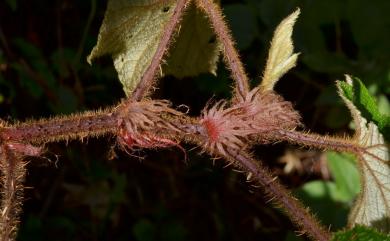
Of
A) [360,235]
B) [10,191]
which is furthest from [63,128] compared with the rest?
[360,235]

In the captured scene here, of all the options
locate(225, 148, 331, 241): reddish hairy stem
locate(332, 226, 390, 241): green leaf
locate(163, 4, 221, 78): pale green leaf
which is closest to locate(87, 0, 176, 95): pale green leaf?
locate(163, 4, 221, 78): pale green leaf

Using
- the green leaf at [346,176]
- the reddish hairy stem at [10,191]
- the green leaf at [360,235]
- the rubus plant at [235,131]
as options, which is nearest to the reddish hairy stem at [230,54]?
the rubus plant at [235,131]

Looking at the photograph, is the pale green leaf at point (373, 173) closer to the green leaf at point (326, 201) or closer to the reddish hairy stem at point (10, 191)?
the green leaf at point (326, 201)

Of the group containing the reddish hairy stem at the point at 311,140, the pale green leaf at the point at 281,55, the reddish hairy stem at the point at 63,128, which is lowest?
the reddish hairy stem at the point at 311,140

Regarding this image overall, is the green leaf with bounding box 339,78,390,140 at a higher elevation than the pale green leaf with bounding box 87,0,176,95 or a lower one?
lower

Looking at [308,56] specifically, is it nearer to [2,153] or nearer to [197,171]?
[197,171]

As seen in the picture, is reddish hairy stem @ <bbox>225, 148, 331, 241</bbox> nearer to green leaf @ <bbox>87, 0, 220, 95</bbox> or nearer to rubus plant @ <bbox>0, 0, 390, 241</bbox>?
rubus plant @ <bbox>0, 0, 390, 241</bbox>

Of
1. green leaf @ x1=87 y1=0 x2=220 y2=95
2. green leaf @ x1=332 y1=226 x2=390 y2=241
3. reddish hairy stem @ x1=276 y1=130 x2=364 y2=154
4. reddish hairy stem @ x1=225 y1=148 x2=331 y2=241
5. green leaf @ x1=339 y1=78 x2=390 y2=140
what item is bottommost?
green leaf @ x1=332 y1=226 x2=390 y2=241
